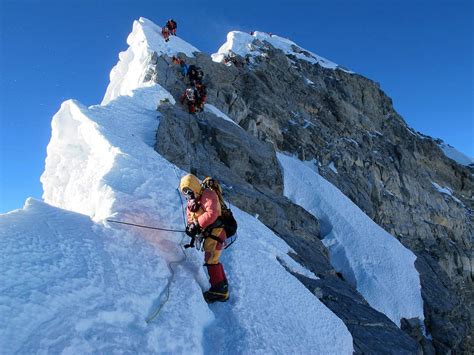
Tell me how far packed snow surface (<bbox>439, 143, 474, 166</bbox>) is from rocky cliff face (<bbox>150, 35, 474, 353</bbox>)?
806 centimetres

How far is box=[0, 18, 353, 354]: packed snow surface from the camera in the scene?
4461 millimetres

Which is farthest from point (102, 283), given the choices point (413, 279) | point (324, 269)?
→ point (413, 279)

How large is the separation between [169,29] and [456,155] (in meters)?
46.5

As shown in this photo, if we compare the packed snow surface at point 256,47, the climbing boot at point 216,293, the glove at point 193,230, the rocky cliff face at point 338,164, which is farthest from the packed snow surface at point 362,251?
the packed snow surface at point 256,47

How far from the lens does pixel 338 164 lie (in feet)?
96.9

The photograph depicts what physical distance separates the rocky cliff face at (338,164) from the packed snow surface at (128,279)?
2.62 m

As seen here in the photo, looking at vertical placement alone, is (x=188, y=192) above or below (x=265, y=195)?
below

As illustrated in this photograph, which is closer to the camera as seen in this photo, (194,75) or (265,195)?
(265,195)

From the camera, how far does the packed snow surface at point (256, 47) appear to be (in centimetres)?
3569

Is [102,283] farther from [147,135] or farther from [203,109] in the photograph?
[203,109]

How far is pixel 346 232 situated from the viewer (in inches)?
741

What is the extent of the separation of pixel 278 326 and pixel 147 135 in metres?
8.27

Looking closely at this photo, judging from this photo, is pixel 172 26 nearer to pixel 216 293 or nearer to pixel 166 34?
pixel 166 34

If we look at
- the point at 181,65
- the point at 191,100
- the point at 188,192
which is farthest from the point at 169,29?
the point at 188,192
